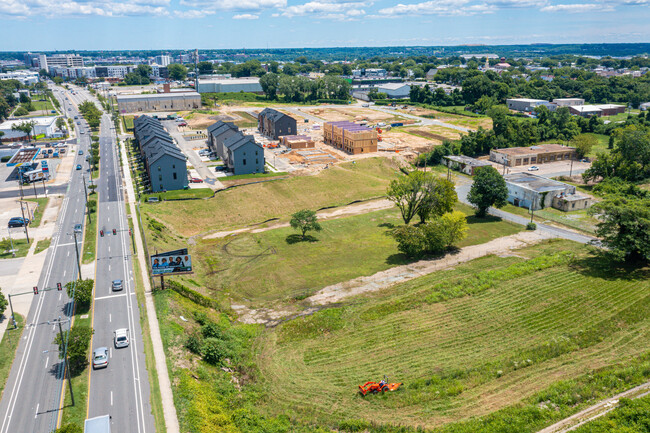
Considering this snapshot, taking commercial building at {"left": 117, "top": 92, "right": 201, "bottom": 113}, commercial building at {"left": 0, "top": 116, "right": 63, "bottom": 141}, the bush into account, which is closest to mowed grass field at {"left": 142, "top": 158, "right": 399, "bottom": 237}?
the bush

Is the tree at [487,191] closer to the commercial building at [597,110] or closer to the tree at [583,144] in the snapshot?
the tree at [583,144]

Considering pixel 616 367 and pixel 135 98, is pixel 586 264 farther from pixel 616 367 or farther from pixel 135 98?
pixel 135 98

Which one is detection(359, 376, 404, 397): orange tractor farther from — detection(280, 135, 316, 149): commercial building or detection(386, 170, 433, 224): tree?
detection(280, 135, 316, 149): commercial building

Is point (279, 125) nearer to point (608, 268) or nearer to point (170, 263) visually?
point (170, 263)

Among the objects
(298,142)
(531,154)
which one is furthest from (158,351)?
(531,154)

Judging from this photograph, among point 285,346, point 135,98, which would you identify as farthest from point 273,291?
point 135,98
